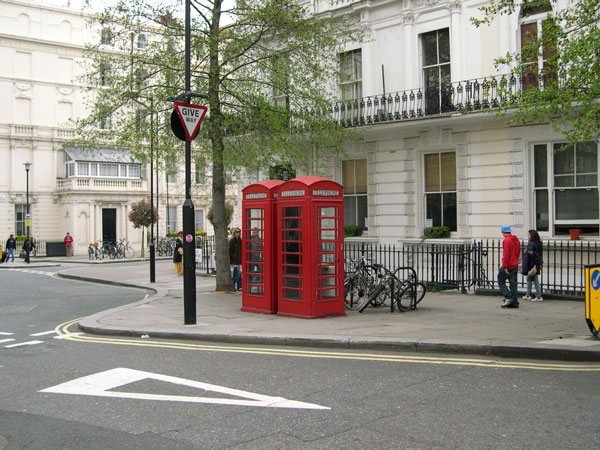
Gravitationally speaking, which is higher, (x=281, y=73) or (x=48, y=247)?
(x=281, y=73)

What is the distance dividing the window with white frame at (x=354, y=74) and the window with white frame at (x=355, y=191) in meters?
2.24

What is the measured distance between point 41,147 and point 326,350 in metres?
42.0

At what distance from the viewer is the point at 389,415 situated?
211 inches

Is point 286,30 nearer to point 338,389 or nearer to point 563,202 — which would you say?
point 563,202

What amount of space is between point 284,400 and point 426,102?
13463 millimetres

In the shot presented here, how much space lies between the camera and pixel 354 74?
64.7ft

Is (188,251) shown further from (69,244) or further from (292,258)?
(69,244)

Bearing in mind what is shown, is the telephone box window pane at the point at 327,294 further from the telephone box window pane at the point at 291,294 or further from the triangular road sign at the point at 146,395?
the triangular road sign at the point at 146,395

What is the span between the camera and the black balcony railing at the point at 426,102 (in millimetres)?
16094

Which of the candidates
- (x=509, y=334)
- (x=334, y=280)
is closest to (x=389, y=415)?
(x=509, y=334)

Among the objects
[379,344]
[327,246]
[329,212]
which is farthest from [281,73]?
[379,344]

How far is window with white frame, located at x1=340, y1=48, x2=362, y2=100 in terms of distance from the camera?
1978cm

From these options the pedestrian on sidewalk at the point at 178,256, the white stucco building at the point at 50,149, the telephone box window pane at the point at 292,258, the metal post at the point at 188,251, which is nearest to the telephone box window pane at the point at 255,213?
the telephone box window pane at the point at 292,258

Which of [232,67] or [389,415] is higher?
[232,67]
